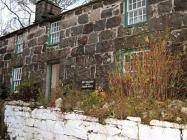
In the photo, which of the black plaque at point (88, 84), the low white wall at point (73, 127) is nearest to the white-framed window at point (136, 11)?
the black plaque at point (88, 84)

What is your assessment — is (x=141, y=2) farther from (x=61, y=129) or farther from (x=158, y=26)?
(x=61, y=129)

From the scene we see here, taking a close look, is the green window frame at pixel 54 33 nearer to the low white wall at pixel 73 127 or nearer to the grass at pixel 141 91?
the low white wall at pixel 73 127

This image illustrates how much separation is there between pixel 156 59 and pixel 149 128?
76.2 inches

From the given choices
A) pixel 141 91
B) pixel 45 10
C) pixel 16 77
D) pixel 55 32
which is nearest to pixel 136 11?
pixel 141 91

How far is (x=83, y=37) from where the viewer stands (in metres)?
12.1

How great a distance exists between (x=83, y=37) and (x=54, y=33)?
93.5 inches

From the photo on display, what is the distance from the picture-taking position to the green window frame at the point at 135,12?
10.3 meters

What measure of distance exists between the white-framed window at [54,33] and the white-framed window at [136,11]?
4.13m

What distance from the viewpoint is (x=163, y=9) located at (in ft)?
31.2

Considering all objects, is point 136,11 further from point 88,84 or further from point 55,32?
point 55,32

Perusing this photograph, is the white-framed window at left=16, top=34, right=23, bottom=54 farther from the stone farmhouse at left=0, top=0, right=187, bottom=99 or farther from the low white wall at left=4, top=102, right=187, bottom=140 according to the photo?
the low white wall at left=4, top=102, right=187, bottom=140

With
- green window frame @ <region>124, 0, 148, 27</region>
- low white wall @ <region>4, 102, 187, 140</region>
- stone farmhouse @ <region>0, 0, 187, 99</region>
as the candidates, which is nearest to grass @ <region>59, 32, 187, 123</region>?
low white wall @ <region>4, 102, 187, 140</region>

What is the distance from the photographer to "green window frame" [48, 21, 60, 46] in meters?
13.8

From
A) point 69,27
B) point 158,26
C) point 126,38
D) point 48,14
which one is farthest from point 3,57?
point 158,26
